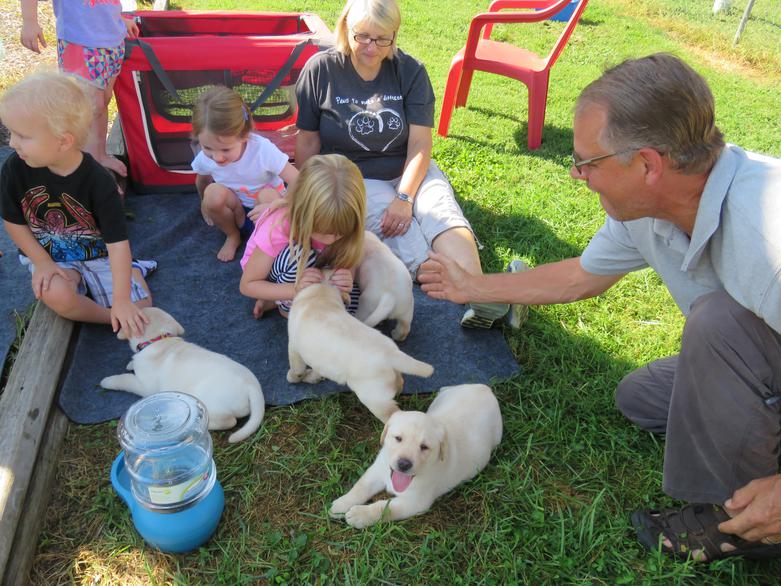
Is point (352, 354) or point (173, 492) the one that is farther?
point (352, 354)

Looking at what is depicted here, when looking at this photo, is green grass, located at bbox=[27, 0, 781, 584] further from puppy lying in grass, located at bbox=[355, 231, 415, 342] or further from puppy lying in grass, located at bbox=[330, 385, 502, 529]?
puppy lying in grass, located at bbox=[355, 231, 415, 342]

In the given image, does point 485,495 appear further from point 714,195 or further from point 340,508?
point 714,195

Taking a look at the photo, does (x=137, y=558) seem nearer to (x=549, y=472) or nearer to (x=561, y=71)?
(x=549, y=472)

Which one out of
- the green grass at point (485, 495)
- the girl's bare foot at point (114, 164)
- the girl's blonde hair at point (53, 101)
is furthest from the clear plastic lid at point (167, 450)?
the girl's bare foot at point (114, 164)

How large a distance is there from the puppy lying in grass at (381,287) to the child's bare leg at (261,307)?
0.57 meters

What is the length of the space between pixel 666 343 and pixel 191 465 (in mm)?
2624

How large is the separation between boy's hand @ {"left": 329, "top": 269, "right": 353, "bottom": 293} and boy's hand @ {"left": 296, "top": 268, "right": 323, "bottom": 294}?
0.07 meters

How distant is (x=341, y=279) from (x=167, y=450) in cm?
115

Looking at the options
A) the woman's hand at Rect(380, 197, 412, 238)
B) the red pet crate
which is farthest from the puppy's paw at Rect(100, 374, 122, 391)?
the red pet crate

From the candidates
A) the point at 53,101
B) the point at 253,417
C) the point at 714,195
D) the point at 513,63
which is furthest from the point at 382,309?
the point at 513,63

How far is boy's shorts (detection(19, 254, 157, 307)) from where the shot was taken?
126 inches

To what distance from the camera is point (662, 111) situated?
192 cm

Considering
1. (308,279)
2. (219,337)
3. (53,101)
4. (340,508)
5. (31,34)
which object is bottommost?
(219,337)

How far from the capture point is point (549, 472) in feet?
8.77
